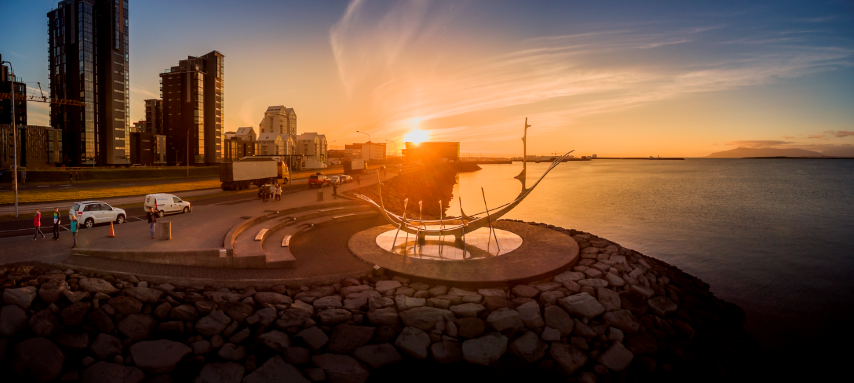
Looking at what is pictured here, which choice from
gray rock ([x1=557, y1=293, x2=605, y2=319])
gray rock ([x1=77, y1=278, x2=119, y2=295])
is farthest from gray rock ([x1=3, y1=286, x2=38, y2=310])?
gray rock ([x1=557, y1=293, x2=605, y2=319])

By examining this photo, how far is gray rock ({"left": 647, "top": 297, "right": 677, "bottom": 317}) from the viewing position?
43.1 feet

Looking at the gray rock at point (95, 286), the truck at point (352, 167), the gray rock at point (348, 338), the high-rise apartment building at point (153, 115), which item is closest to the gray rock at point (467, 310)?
the gray rock at point (348, 338)

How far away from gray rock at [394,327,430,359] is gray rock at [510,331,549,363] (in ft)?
7.90

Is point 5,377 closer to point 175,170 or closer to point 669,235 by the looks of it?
point 669,235

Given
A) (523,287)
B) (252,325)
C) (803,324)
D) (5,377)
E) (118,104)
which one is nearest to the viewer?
(5,377)

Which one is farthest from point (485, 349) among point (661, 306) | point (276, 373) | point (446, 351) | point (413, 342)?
point (661, 306)

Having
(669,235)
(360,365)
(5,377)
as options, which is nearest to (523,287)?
(360,365)

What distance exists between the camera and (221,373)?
893 cm

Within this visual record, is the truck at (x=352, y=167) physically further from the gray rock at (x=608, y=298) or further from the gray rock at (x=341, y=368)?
the gray rock at (x=341, y=368)

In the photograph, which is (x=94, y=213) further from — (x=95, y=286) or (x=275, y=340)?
(x=275, y=340)

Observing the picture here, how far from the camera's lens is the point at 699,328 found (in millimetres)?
13250

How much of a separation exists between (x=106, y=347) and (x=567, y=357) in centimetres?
1142

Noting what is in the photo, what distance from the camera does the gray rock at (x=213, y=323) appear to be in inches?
392

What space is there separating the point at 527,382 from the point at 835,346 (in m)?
13.3
